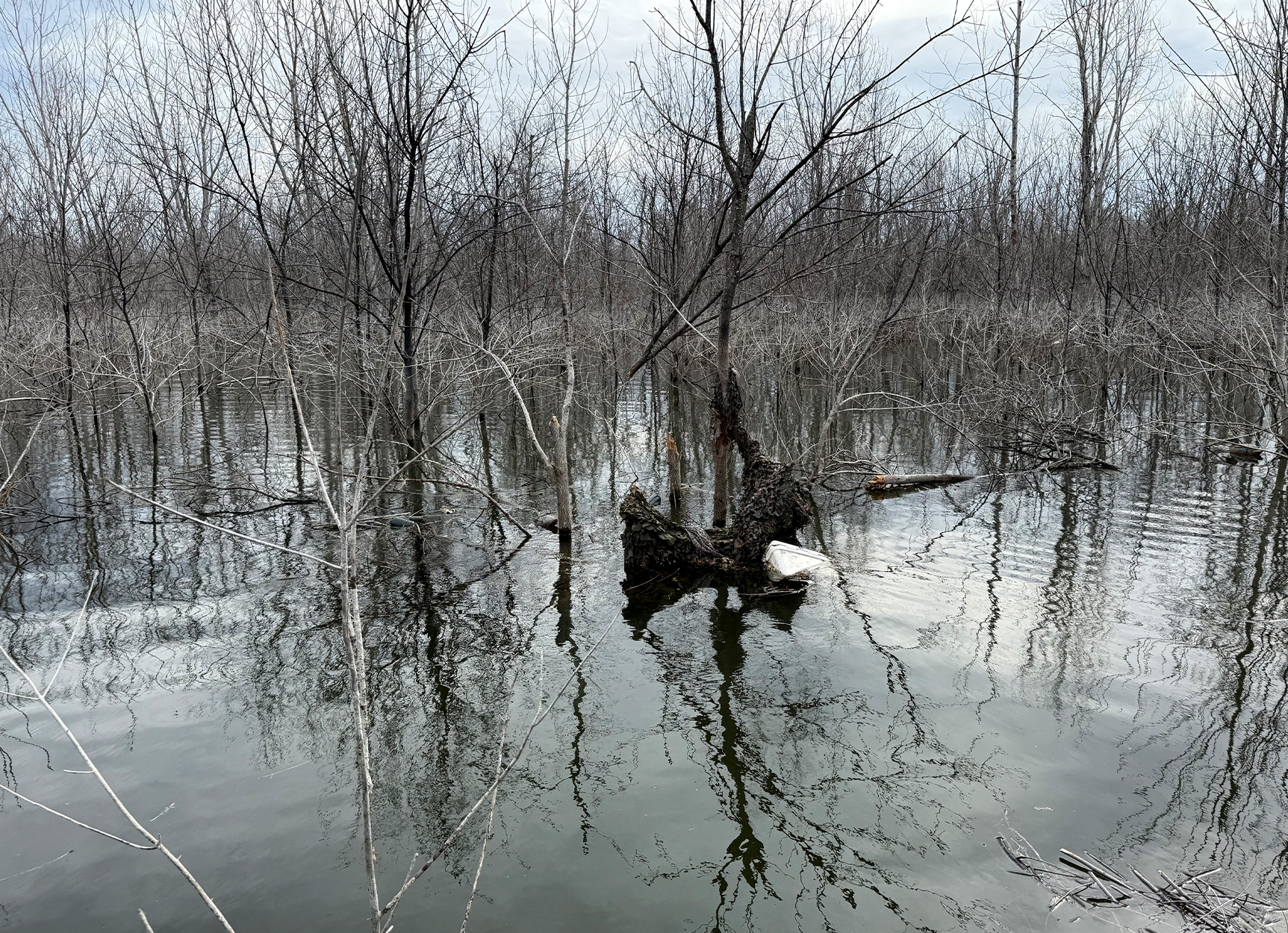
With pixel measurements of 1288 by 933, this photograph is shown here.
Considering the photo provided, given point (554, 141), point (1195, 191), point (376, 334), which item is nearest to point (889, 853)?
point (376, 334)

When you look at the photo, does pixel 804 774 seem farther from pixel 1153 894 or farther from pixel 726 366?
pixel 726 366

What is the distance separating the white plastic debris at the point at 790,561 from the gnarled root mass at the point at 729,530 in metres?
0.08

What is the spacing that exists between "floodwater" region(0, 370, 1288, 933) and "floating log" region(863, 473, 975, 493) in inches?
65.2

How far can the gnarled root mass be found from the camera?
6.09 metres

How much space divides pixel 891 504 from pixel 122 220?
35.8 ft

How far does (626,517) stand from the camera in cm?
614

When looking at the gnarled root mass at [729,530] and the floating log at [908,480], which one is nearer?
the gnarled root mass at [729,530]

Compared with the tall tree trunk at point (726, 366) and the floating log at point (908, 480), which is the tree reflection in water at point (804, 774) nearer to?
the tall tree trunk at point (726, 366)

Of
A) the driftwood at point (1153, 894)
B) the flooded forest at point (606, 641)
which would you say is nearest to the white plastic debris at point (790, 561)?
the flooded forest at point (606, 641)

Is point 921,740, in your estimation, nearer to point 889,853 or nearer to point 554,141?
point 889,853

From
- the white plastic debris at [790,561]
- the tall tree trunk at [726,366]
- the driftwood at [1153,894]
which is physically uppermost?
the tall tree trunk at [726,366]

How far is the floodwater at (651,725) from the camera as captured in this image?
10.0 ft

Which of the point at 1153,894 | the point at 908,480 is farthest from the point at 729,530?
the point at 1153,894

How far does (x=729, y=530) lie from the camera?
6535mm
